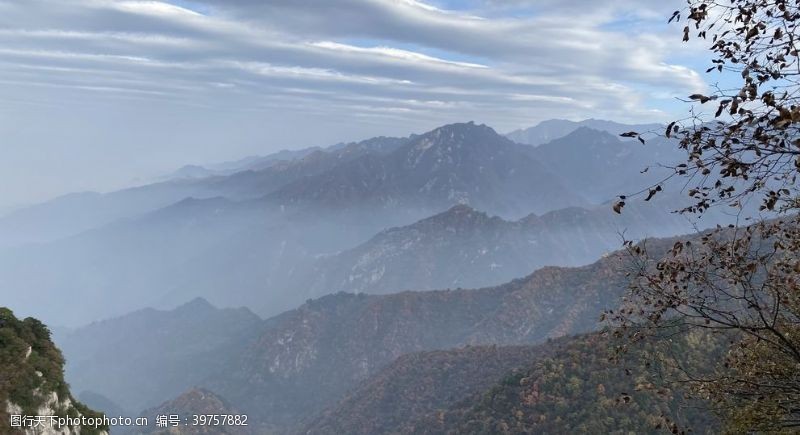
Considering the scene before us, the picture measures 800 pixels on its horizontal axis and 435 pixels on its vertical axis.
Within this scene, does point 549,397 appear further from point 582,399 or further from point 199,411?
point 199,411

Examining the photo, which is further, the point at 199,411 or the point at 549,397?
the point at 199,411

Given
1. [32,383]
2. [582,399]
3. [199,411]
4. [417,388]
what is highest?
[32,383]

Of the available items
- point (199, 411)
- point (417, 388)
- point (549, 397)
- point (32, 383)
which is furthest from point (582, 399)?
point (199, 411)

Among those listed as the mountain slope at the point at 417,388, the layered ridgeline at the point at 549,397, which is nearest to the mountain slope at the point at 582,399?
the layered ridgeline at the point at 549,397

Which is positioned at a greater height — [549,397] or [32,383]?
[32,383]

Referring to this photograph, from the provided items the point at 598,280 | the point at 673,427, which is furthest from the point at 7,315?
the point at 598,280

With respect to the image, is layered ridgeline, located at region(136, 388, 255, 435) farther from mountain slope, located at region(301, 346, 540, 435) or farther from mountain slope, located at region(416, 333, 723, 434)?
mountain slope, located at region(416, 333, 723, 434)

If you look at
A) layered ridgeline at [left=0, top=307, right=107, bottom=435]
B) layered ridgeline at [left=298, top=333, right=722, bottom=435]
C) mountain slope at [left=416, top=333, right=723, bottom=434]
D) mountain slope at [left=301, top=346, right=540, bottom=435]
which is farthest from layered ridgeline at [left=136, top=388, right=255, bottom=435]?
layered ridgeline at [left=0, top=307, right=107, bottom=435]

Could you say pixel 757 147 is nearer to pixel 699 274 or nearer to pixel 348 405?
pixel 699 274
